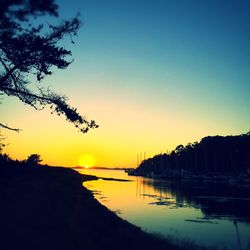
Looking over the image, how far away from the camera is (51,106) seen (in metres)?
17.0

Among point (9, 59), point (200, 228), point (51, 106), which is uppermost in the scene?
point (9, 59)

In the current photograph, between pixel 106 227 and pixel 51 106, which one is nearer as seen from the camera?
pixel 51 106

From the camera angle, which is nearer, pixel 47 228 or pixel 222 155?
pixel 47 228

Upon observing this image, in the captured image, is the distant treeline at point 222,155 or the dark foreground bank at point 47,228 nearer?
the dark foreground bank at point 47,228

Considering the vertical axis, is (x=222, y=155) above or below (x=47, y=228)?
above

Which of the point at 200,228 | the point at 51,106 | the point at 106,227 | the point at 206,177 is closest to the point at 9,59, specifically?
the point at 51,106

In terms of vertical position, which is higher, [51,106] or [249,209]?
[51,106]

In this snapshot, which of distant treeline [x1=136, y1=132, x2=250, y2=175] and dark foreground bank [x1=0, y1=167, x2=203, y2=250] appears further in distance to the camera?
distant treeline [x1=136, y1=132, x2=250, y2=175]

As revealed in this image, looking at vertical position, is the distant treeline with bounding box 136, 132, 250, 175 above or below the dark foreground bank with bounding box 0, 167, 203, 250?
above

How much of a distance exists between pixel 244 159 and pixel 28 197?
11784 centimetres

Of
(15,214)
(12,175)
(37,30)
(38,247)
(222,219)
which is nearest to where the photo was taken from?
(38,247)

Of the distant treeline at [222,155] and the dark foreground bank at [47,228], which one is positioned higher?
the distant treeline at [222,155]

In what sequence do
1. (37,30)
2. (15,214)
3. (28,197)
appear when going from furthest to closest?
(28,197) → (37,30) → (15,214)

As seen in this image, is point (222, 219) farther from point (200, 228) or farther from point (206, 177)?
point (206, 177)
